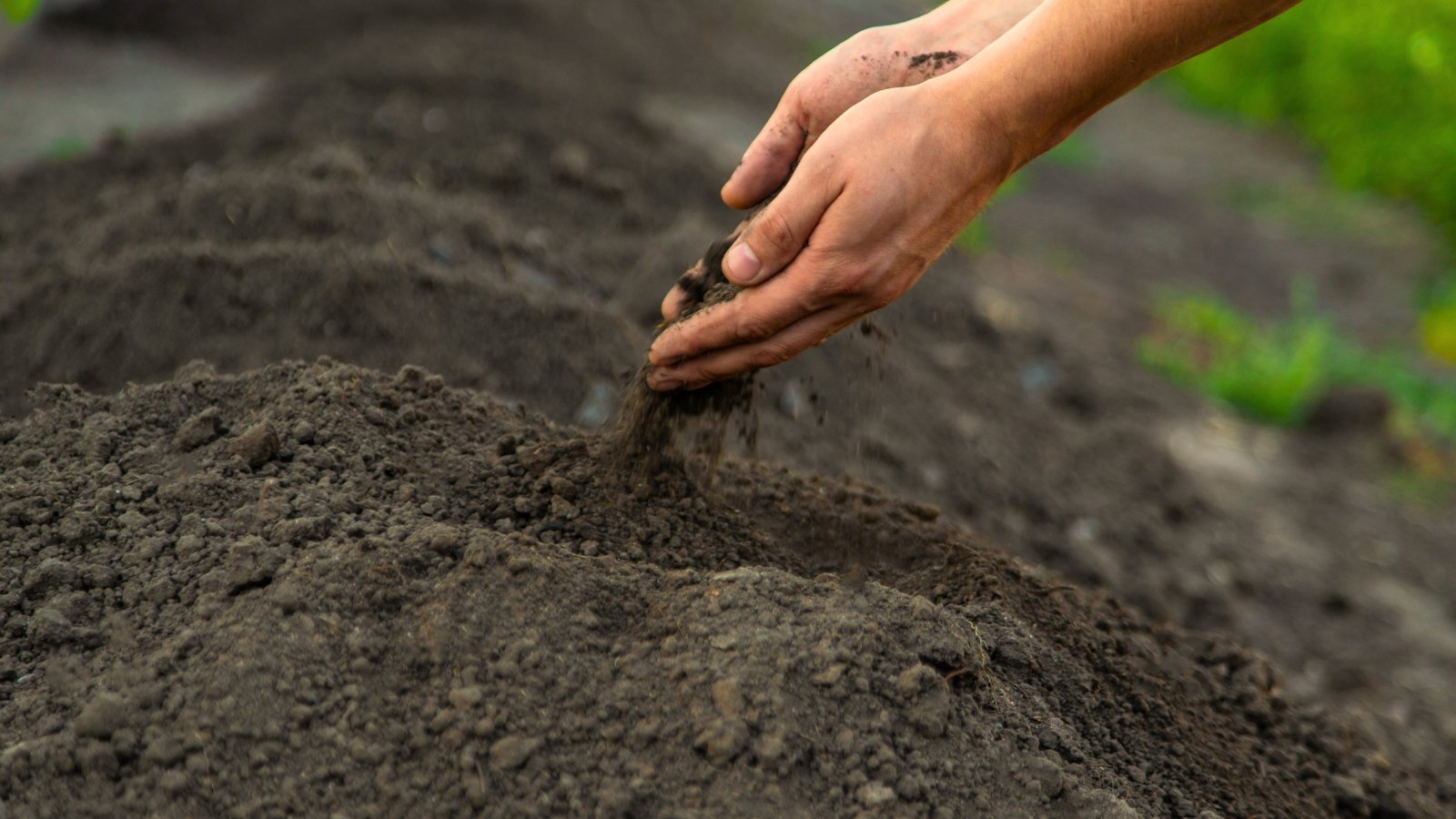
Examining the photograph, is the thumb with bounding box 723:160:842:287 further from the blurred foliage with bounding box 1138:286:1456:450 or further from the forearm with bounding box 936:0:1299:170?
the blurred foliage with bounding box 1138:286:1456:450

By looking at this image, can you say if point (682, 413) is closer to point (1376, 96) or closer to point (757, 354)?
point (757, 354)

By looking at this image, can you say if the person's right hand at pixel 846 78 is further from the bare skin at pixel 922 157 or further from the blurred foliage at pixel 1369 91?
the blurred foliage at pixel 1369 91

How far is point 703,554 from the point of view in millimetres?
2291

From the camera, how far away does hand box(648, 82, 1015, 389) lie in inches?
78.4

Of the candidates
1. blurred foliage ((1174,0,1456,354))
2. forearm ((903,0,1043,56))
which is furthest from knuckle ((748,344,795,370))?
blurred foliage ((1174,0,1456,354))

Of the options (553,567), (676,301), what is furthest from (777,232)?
(553,567)

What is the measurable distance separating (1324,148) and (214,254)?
7927 mm

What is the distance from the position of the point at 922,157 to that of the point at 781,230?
251mm

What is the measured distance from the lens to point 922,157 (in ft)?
6.54

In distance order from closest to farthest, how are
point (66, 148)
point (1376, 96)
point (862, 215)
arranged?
point (862, 215) < point (66, 148) < point (1376, 96)

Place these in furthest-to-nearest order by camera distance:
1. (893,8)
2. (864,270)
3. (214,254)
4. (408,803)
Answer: (893,8) < (214,254) < (864,270) < (408,803)

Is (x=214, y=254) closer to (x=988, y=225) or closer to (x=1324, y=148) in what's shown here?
(x=988, y=225)

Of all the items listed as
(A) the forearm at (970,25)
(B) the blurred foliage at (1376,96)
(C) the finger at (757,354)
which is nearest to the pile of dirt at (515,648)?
(C) the finger at (757,354)

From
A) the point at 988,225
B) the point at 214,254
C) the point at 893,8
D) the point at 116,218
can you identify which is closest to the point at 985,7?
the point at 214,254
